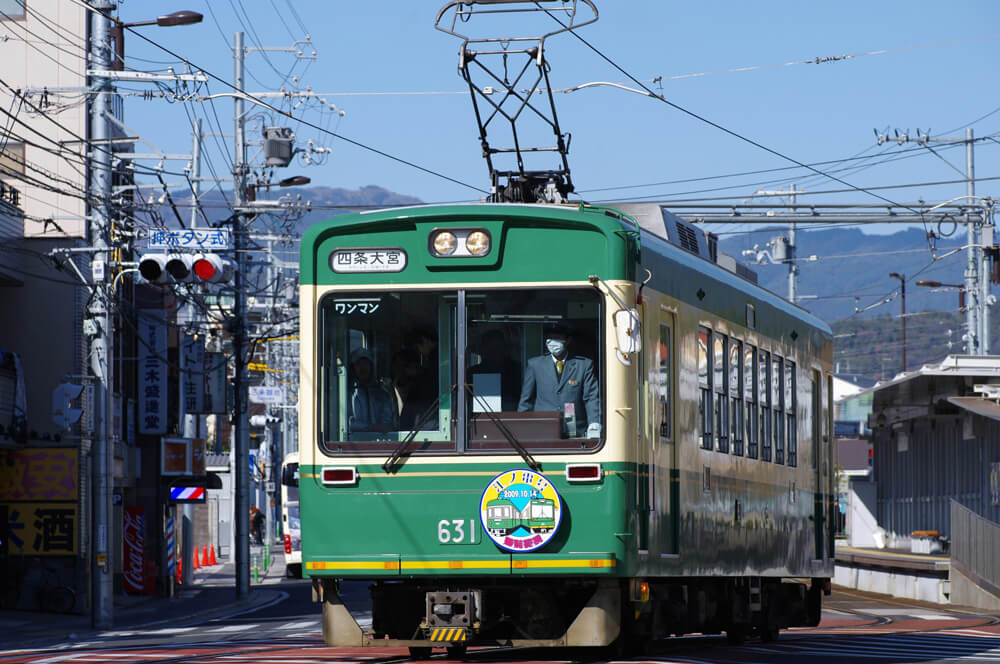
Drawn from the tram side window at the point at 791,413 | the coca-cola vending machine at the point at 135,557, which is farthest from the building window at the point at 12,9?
the tram side window at the point at 791,413

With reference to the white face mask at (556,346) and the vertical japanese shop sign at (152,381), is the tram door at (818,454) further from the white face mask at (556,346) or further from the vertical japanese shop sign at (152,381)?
the vertical japanese shop sign at (152,381)

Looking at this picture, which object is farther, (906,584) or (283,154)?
(283,154)

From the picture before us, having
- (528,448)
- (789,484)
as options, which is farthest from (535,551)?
(789,484)

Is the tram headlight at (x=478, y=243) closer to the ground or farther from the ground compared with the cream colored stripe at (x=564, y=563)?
farther from the ground

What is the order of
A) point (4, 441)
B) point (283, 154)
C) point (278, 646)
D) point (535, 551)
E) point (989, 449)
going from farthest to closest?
point (283, 154), point (989, 449), point (4, 441), point (278, 646), point (535, 551)

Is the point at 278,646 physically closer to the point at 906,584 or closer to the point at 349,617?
the point at 349,617

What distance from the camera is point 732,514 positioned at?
47.2ft

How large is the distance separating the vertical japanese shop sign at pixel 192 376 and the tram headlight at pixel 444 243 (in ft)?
91.9

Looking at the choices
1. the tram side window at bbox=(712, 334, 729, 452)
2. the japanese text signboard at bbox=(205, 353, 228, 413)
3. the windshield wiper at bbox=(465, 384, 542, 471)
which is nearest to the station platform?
the japanese text signboard at bbox=(205, 353, 228, 413)

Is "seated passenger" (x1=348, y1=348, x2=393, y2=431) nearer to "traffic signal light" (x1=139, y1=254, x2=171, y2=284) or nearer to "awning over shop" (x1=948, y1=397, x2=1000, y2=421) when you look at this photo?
"traffic signal light" (x1=139, y1=254, x2=171, y2=284)

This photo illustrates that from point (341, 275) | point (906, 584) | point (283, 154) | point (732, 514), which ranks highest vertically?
point (283, 154)

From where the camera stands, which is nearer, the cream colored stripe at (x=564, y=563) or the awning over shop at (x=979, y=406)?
the cream colored stripe at (x=564, y=563)

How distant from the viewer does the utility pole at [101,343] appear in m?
26.6

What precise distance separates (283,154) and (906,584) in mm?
17635
